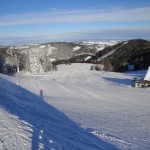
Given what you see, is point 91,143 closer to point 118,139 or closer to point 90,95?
point 118,139

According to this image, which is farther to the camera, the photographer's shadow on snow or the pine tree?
the pine tree

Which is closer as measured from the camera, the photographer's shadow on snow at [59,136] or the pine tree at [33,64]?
the photographer's shadow on snow at [59,136]

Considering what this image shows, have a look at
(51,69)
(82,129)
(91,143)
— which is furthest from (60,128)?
(51,69)

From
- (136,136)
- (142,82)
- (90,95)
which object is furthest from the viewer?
(142,82)

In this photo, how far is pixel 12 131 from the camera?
38.2 ft

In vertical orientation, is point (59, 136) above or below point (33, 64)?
below

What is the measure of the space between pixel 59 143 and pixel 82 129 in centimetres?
335

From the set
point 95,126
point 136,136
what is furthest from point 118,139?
point 95,126

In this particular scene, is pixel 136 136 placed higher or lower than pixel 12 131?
lower

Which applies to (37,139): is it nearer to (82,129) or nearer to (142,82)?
(82,129)

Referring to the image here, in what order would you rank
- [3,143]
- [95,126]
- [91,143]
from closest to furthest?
[3,143]
[91,143]
[95,126]

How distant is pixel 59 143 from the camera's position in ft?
36.1

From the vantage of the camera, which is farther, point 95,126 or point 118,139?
point 95,126

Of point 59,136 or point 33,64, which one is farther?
point 33,64
